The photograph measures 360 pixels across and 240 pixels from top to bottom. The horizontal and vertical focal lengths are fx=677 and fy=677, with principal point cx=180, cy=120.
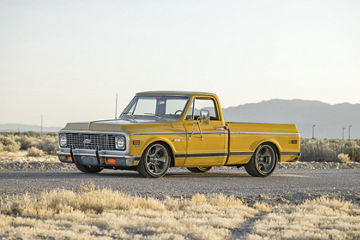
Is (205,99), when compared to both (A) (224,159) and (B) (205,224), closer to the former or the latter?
(A) (224,159)

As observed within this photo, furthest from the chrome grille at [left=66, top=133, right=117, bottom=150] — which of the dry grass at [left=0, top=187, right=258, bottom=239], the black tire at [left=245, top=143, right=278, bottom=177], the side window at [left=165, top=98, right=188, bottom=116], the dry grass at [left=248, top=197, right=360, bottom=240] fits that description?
the dry grass at [left=248, top=197, right=360, bottom=240]

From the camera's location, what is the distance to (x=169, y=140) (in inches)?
650

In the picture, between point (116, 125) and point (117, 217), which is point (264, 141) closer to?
point (116, 125)

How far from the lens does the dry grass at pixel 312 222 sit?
9656mm

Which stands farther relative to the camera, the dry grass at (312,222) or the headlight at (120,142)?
the headlight at (120,142)

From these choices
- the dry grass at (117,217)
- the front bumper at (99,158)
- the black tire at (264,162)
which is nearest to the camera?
the dry grass at (117,217)

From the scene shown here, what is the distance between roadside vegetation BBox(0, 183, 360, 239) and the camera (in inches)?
372

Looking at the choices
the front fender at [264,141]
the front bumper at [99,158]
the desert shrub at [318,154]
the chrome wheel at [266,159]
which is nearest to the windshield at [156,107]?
the front bumper at [99,158]

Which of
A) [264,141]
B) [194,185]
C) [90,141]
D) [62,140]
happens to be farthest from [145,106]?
[264,141]

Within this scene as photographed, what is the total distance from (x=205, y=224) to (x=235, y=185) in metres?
6.15

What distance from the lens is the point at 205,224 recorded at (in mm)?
10266

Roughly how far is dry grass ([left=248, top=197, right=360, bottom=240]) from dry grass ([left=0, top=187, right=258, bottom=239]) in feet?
1.69

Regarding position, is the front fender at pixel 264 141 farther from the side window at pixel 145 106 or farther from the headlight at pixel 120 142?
the headlight at pixel 120 142

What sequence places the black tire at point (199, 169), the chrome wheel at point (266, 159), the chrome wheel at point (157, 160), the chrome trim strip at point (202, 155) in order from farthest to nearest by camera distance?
the black tire at point (199, 169)
the chrome wheel at point (266, 159)
the chrome trim strip at point (202, 155)
the chrome wheel at point (157, 160)
